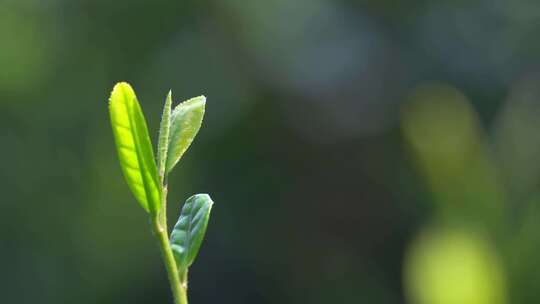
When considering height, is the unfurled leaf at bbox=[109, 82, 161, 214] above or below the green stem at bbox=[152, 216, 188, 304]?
above

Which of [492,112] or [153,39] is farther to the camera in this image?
[153,39]

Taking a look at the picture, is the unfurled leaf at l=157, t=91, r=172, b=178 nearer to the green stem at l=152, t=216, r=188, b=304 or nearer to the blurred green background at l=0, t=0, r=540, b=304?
the green stem at l=152, t=216, r=188, b=304

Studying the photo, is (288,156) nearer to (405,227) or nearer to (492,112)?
(405,227)

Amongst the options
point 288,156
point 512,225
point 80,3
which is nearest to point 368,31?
point 288,156

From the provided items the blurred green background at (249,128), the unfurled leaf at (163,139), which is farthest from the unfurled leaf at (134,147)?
the blurred green background at (249,128)

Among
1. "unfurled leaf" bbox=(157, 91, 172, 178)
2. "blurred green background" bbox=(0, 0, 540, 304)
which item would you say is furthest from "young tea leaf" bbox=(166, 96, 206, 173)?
"blurred green background" bbox=(0, 0, 540, 304)

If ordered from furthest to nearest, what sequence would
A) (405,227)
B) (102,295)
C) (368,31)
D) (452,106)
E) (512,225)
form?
(368,31) → (405,227) → (102,295) → (452,106) → (512,225)

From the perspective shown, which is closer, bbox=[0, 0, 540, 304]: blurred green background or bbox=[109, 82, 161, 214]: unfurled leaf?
bbox=[109, 82, 161, 214]: unfurled leaf
